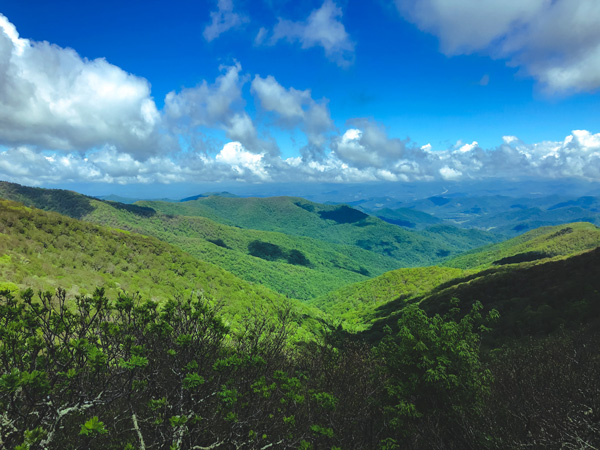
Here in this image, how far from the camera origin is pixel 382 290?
137m

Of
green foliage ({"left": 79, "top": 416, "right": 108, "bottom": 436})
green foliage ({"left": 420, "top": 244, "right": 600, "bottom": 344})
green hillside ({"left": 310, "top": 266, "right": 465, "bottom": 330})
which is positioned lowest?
green hillside ({"left": 310, "top": 266, "right": 465, "bottom": 330})

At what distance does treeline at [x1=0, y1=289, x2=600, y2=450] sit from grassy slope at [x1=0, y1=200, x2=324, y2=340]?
16343 millimetres

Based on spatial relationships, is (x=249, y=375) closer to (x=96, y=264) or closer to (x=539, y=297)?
(x=96, y=264)

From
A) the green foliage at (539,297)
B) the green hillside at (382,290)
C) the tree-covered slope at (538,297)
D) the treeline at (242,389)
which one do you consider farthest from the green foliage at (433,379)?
the green hillside at (382,290)

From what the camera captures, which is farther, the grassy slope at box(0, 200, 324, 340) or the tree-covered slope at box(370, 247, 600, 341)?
the tree-covered slope at box(370, 247, 600, 341)

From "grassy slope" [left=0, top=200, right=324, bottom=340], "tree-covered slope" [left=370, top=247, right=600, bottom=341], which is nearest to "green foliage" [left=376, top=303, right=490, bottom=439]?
"grassy slope" [left=0, top=200, right=324, bottom=340]

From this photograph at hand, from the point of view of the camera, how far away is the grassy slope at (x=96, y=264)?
113ft

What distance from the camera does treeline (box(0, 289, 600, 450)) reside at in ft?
20.4

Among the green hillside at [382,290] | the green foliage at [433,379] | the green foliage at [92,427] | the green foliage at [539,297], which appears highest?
the green foliage at [92,427]

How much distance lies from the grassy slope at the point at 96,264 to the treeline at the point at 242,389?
16343 mm

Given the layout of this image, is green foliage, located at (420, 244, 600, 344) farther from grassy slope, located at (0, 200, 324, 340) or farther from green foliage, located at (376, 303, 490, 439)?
grassy slope, located at (0, 200, 324, 340)

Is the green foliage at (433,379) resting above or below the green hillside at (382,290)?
above

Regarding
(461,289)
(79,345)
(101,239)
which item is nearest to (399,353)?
(79,345)

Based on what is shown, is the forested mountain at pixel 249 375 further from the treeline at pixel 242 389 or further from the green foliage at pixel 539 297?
the green foliage at pixel 539 297
